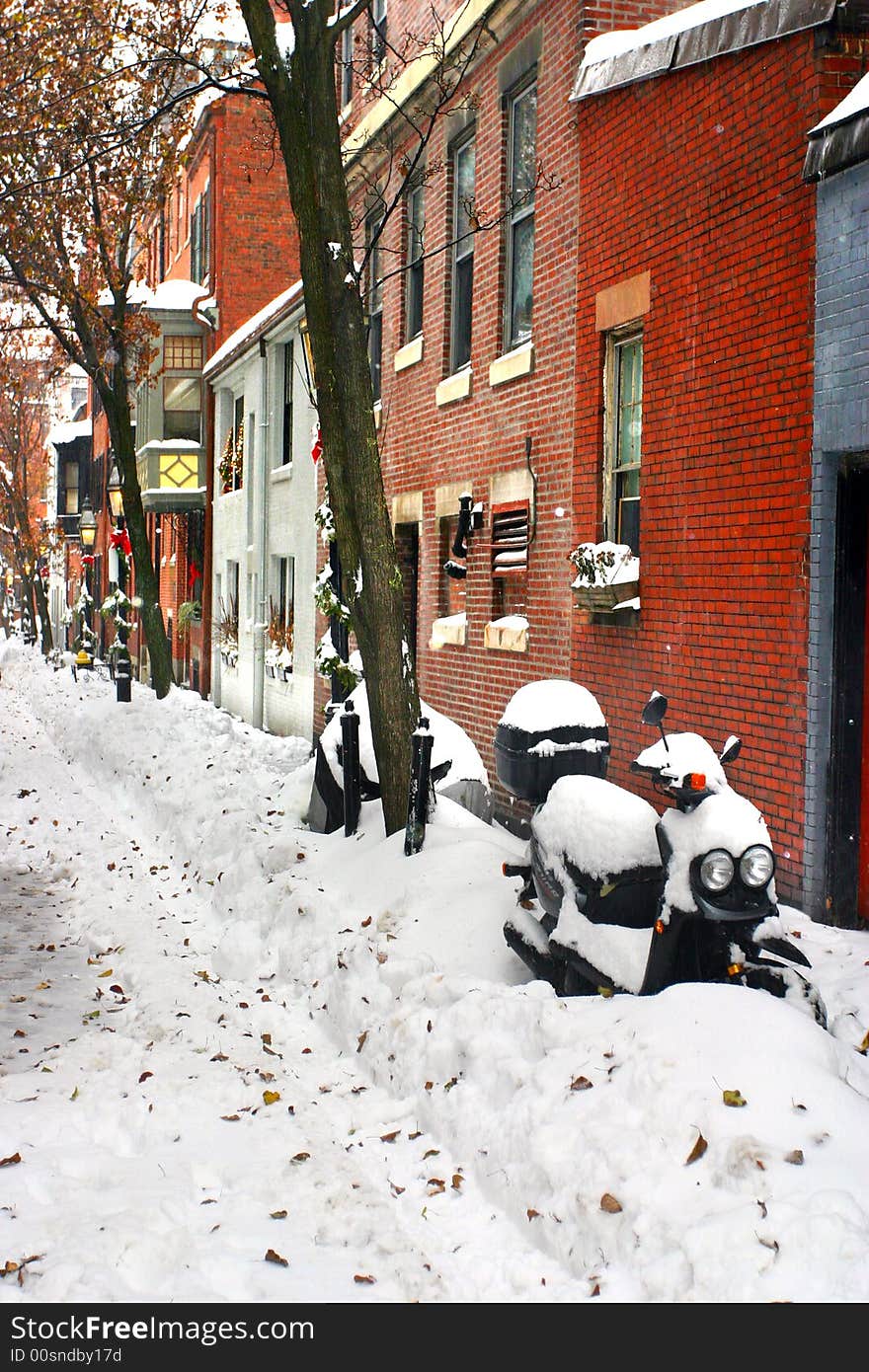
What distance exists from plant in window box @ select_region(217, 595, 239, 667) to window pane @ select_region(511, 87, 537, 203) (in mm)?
14822

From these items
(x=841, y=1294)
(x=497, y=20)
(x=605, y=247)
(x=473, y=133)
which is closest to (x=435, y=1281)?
(x=841, y=1294)

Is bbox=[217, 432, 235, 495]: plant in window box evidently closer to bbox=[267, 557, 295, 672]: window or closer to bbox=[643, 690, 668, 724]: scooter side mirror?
bbox=[267, 557, 295, 672]: window

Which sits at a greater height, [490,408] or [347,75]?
[347,75]

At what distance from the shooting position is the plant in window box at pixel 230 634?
2694 centimetres

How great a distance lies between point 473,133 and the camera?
1422cm

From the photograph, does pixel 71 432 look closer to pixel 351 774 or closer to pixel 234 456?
pixel 234 456

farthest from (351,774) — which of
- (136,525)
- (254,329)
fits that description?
(136,525)

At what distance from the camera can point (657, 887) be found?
5.97 meters

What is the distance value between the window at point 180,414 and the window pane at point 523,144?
18629mm

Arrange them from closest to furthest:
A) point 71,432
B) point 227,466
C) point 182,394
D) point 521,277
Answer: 1. point 521,277
2. point 227,466
3. point 182,394
4. point 71,432

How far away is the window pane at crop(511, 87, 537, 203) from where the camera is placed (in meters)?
12.7

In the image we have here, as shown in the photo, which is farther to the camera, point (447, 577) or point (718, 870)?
point (447, 577)

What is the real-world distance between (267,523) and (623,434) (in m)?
13.7

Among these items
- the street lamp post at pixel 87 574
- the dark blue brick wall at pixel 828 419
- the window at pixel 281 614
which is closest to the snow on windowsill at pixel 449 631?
the dark blue brick wall at pixel 828 419
